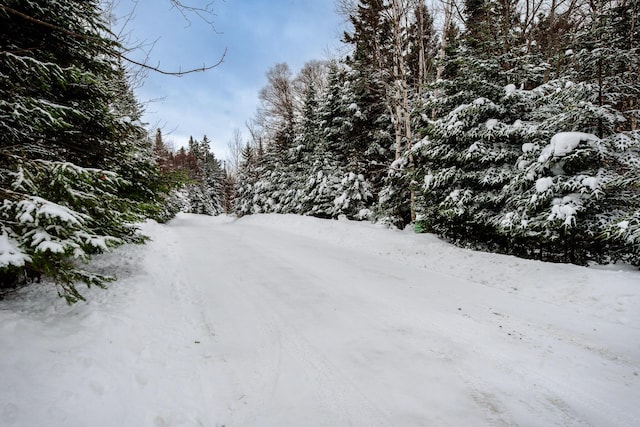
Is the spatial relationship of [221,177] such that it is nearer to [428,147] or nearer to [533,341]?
[428,147]

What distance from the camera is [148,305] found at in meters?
4.43

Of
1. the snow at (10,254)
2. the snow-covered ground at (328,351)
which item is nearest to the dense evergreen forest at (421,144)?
the snow at (10,254)

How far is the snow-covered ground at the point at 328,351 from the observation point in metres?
2.46

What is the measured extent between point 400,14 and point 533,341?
39.2ft

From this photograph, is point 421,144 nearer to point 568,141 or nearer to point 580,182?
point 568,141

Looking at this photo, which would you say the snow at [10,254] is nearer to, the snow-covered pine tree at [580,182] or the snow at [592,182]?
the snow-covered pine tree at [580,182]

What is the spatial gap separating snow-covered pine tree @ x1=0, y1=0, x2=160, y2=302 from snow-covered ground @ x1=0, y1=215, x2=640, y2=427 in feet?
2.64

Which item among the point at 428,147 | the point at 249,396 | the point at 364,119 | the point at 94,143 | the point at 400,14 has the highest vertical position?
the point at 400,14

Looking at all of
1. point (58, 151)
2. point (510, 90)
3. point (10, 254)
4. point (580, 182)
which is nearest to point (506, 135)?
point (510, 90)

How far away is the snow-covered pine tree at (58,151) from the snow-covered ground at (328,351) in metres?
0.80

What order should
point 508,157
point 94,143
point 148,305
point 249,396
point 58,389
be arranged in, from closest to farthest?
point 58,389 → point 249,396 → point 148,305 → point 94,143 → point 508,157

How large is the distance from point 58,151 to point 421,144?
8.70 m

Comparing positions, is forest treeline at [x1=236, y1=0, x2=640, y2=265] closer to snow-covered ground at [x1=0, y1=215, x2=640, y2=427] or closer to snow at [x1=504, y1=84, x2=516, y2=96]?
snow at [x1=504, y1=84, x2=516, y2=96]

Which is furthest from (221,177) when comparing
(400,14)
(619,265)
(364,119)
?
(619,265)
